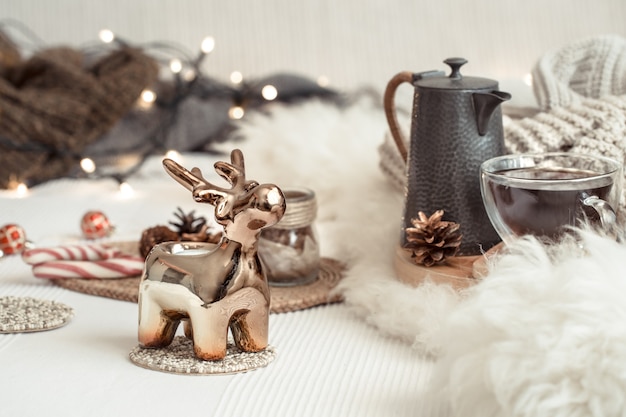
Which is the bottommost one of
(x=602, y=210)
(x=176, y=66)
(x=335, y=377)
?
(x=335, y=377)

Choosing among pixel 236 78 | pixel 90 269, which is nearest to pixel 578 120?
pixel 90 269

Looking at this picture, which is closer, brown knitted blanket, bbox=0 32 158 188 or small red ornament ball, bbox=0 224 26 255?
small red ornament ball, bbox=0 224 26 255

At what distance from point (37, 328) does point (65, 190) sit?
0.65 metres

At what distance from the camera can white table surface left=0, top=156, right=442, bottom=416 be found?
62 centimetres

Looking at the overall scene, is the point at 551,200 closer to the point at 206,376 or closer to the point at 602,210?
the point at 602,210

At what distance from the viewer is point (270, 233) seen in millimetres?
887

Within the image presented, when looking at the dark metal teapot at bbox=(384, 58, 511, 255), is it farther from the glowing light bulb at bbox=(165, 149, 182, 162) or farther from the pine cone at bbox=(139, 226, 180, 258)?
the glowing light bulb at bbox=(165, 149, 182, 162)

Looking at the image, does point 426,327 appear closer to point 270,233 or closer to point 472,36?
point 270,233

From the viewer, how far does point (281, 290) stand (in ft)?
2.89

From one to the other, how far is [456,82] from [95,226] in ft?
1.67

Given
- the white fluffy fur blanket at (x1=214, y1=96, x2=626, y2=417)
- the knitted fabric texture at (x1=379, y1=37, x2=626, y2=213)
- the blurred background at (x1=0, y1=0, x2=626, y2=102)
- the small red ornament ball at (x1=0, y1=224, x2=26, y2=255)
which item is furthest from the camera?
the blurred background at (x1=0, y1=0, x2=626, y2=102)

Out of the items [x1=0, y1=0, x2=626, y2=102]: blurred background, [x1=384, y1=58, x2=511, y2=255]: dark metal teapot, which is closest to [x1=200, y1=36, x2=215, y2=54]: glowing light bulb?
[x1=0, y1=0, x2=626, y2=102]: blurred background

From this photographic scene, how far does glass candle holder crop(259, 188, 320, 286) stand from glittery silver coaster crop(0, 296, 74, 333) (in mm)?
204

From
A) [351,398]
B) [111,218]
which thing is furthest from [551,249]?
[111,218]
